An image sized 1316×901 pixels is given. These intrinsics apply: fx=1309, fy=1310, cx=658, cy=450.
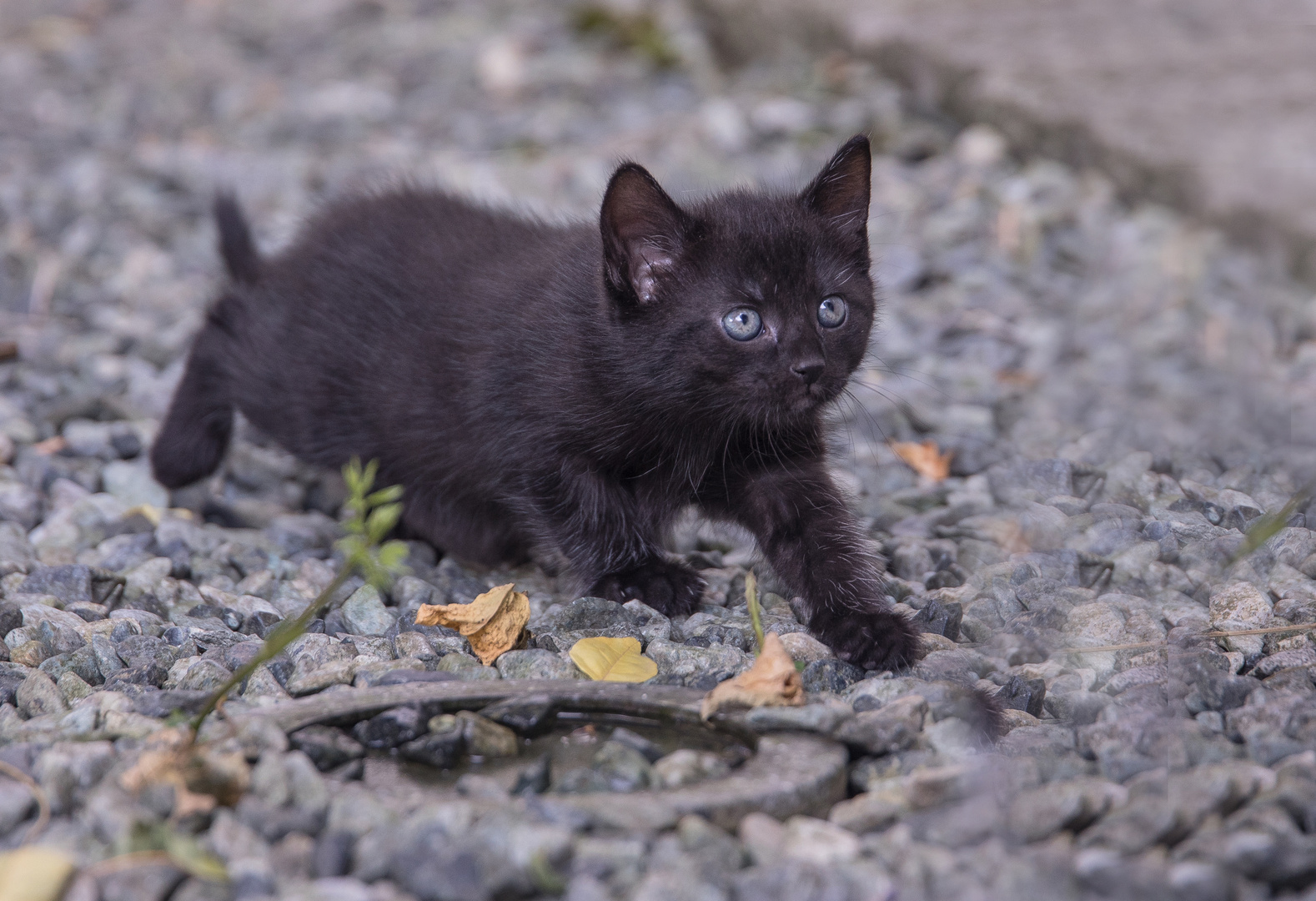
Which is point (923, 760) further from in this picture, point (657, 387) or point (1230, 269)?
point (1230, 269)

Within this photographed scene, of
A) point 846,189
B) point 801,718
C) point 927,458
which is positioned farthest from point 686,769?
point 927,458

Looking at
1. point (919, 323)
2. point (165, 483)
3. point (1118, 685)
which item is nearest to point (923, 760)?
point (1118, 685)

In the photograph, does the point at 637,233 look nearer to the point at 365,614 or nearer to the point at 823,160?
the point at 365,614

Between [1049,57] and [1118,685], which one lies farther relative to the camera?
[1049,57]

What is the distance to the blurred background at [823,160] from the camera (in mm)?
3705

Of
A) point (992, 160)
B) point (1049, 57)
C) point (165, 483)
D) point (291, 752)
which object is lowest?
point (165, 483)

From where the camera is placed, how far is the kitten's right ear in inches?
100

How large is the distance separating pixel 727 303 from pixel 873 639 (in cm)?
70

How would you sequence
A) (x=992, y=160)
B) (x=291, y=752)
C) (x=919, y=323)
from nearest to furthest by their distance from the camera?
(x=291, y=752) → (x=919, y=323) → (x=992, y=160)

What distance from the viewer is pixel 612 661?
7.53ft

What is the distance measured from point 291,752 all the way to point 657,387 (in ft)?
3.54

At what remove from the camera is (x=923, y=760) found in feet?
6.35

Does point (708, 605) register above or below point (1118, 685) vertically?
below

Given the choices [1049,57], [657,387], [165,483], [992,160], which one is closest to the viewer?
[657,387]
